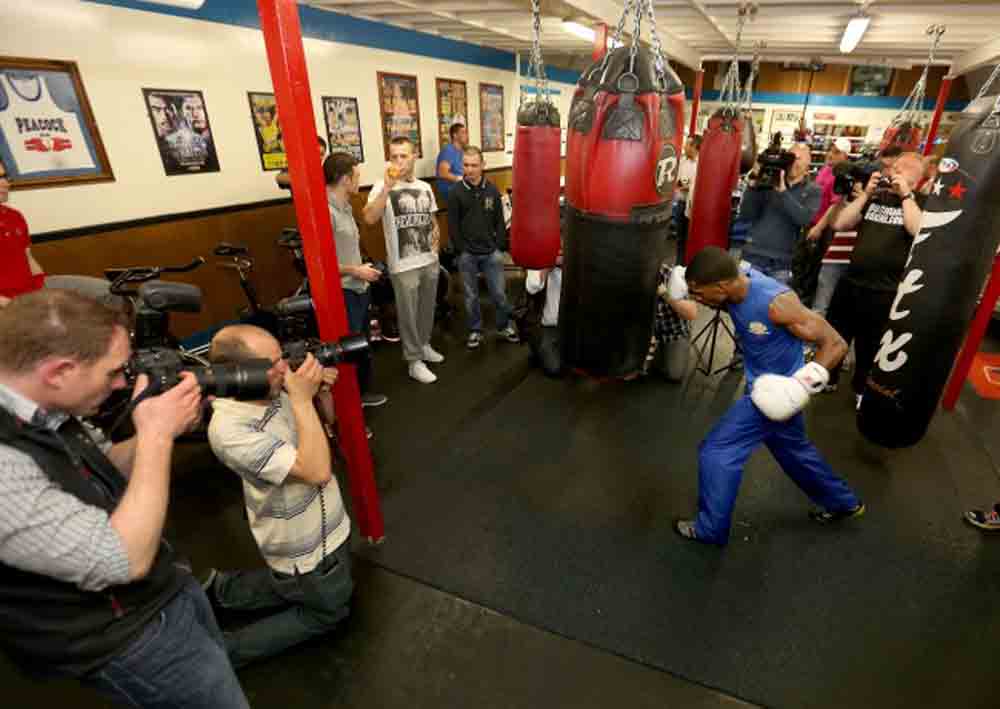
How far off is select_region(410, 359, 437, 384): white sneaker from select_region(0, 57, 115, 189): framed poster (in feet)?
8.72

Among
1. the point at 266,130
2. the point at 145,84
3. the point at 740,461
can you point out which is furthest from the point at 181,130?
the point at 740,461

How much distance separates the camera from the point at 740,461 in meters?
2.42

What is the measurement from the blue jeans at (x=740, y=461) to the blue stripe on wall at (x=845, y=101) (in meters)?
14.0

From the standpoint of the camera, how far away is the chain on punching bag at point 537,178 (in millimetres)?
3234

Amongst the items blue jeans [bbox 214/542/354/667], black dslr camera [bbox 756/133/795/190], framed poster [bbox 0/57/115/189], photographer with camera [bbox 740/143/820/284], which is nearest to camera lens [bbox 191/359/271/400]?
blue jeans [bbox 214/542/354/667]

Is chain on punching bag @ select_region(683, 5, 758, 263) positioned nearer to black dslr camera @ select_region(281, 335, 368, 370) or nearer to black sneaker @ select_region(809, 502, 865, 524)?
black sneaker @ select_region(809, 502, 865, 524)

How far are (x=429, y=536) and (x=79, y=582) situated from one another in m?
1.82

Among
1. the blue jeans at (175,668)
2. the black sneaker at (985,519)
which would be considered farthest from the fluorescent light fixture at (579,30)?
the blue jeans at (175,668)

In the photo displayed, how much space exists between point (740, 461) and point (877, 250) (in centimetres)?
199

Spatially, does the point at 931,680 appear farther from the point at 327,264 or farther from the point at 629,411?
the point at 327,264

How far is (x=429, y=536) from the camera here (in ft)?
8.79

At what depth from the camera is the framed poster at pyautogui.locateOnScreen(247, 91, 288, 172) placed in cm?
461

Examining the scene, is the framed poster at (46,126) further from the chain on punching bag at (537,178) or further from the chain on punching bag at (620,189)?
the chain on punching bag at (620,189)

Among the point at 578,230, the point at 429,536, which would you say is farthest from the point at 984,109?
the point at 429,536
